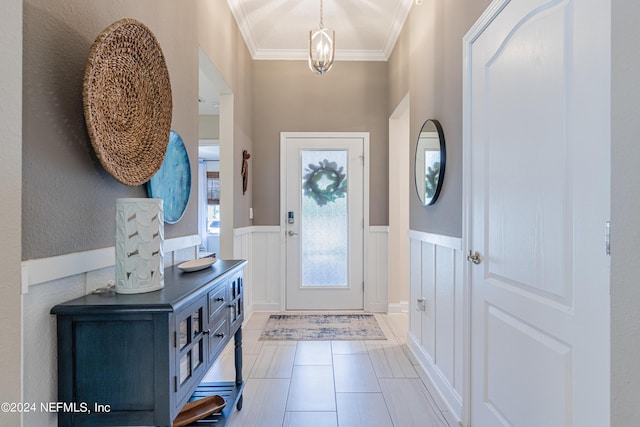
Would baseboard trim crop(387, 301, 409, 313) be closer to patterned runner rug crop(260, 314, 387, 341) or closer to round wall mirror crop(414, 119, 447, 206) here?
patterned runner rug crop(260, 314, 387, 341)

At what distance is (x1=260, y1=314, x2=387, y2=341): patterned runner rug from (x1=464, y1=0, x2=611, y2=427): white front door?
161 centimetres

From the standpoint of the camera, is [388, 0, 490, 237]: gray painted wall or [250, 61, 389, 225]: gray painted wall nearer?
[388, 0, 490, 237]: gray painted wall

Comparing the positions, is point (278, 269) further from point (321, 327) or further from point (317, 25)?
point (317, 25)

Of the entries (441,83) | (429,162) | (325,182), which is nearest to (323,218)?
(325,182)

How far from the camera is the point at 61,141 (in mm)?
1049

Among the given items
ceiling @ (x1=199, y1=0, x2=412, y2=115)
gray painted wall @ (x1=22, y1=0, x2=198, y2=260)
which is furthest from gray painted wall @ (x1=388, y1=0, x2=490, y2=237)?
gray painted wall @ (x1=22, y1=0, x2=198, y2=260)

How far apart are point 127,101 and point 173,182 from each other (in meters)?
0.60

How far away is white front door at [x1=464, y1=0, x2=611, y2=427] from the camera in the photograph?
0.97 m

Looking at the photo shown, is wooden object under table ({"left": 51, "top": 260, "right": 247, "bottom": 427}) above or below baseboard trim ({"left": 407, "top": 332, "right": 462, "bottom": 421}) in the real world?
above

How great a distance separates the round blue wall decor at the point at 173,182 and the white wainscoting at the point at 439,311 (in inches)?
63.5

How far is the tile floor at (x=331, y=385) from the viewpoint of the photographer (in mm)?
1929

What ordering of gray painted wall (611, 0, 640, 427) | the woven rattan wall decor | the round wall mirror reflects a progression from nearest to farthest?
gray painted wall (611, 0, 640, 427), the woven rattan wall decor, the round wall mirror

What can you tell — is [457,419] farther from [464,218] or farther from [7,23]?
[7,23]

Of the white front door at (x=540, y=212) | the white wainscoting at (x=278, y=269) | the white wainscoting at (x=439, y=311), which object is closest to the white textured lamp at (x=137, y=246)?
the white front door at (x=540, y=212)
